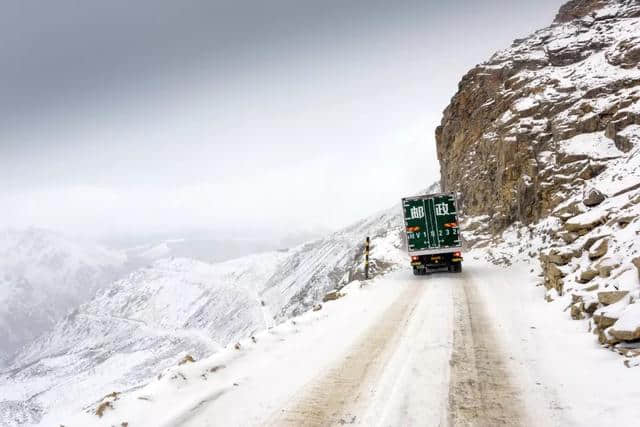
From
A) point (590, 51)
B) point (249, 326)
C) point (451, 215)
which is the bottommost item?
point (249, 326)

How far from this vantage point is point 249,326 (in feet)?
602

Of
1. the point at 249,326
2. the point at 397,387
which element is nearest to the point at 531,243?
the point at 397,387

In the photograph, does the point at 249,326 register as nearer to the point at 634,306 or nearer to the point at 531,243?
the point at 531,243

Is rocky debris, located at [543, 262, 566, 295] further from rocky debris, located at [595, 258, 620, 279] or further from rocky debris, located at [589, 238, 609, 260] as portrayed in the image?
rocky debris, located at [595, 258, 620, 279]

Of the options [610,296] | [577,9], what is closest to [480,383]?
[610,296]

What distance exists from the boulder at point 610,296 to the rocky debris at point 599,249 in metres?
2.34

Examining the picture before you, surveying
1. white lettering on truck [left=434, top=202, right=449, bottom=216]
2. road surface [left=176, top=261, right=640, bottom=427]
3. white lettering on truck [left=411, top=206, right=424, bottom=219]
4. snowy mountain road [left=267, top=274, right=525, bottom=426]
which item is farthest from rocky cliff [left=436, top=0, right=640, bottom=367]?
white lettering on truck [left=411, top=206, right=424, bottom=219]

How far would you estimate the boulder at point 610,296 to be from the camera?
6.47 metres

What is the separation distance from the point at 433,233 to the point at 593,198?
27.9 ft

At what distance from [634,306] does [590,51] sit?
3651 cm

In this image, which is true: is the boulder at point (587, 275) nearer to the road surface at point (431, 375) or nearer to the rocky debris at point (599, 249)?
the rocky debris at point (599, 249)

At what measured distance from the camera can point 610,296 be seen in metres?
6.71

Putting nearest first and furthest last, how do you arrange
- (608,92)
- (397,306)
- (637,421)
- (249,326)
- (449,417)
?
(637,421) < (449,417) < (397,306) < (608,92) < (249,326)

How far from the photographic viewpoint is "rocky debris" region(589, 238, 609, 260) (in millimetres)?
8789
